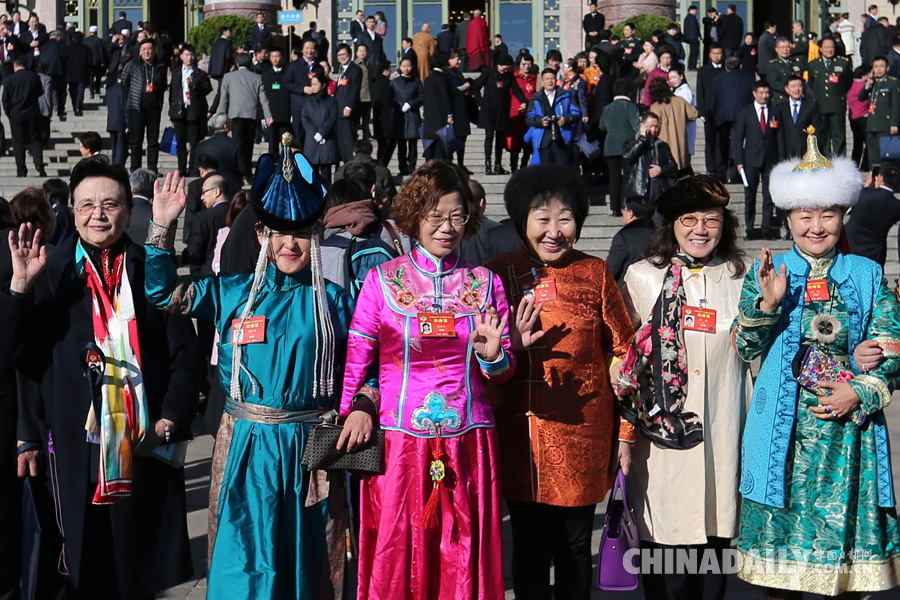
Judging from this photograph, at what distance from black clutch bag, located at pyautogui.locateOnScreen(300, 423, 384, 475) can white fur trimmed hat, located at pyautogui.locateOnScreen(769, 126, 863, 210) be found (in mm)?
1768

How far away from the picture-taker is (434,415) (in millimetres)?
4199

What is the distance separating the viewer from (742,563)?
14.6 ft

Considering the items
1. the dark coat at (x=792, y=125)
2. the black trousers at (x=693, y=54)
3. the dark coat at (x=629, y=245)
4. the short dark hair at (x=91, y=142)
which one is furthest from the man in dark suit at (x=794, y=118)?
the black trousers at (x=693, y=54)

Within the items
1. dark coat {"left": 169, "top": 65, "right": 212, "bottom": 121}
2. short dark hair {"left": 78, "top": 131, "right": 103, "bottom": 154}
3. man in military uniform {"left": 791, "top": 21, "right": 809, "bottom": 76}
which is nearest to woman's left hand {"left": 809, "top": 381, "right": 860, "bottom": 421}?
short dark hair {"left": 78, "top": 131, "right": 103, "bottom": 154}

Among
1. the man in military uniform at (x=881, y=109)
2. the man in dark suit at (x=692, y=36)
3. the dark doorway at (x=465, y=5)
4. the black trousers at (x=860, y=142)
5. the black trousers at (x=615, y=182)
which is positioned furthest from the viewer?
the dark doorway at (x=465, y=5)

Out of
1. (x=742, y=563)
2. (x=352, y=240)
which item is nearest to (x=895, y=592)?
(x=742, y=563)

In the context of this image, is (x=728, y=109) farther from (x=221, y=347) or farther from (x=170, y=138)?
(x=221, y=347)

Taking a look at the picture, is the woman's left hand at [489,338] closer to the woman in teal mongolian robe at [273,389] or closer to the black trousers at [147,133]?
the woman in teal mongolian robe at [273,389]

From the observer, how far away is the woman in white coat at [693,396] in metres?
4.54

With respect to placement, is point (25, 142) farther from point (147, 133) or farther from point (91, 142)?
point (91, 142)

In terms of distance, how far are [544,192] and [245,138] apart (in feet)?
36.6

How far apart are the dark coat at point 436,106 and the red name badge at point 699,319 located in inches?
415

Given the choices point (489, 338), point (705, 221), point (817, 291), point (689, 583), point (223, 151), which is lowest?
point (689, 583)

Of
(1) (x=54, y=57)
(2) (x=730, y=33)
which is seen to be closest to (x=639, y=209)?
(1) (x=54, y=57)
